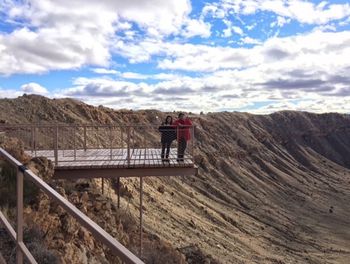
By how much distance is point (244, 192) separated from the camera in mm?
53969

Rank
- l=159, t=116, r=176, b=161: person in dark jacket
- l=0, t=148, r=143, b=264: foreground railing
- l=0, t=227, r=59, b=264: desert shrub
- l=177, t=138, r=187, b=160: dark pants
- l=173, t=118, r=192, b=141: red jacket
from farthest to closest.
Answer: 1. l=159, t=116, r=176, b=161: person in dark jacket
2. l=177, t=138, r=187, b=160: dark pants
3. l=173, t=118, r=192, b=141: red jacket
4. l=0, t=227, r=59, b=264: desert shrub
5. l=0, t=148, r=143, b=264: foreground railing

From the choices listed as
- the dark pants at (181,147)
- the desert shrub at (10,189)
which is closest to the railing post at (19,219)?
the desert shrub at (10,189)

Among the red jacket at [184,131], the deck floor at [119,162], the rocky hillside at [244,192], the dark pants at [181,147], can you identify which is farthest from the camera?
the rocky hillside at [244,192]

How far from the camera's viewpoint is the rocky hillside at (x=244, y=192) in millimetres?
32438

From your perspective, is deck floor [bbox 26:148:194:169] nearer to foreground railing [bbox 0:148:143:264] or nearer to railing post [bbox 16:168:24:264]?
foreground railing [bbox 0:148:143:264]

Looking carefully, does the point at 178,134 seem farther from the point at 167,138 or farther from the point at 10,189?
the point at 10,189

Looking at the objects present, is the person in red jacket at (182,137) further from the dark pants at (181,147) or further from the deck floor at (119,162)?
the deck floor at (119,162)

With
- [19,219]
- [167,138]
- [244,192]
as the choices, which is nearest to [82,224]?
[19,219]

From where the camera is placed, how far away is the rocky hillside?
32.4 metres

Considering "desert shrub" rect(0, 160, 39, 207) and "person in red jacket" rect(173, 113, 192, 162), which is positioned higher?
"person in red jacket" rect(173, 113, 192, 162)

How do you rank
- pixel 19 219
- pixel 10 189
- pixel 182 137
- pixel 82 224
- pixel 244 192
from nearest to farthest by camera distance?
1. pixel 82 224
2. pixel 19 219
3. pixel 10 189
4. pixel 182 137
5. pixel 244 192

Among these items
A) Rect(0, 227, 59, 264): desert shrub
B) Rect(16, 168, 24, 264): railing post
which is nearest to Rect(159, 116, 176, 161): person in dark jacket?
Rect(0, 227, 59, 264): desert shrub

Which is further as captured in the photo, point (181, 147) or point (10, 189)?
point (181, 147)

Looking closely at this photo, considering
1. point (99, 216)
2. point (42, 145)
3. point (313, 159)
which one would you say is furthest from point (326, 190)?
point (99, 216)
